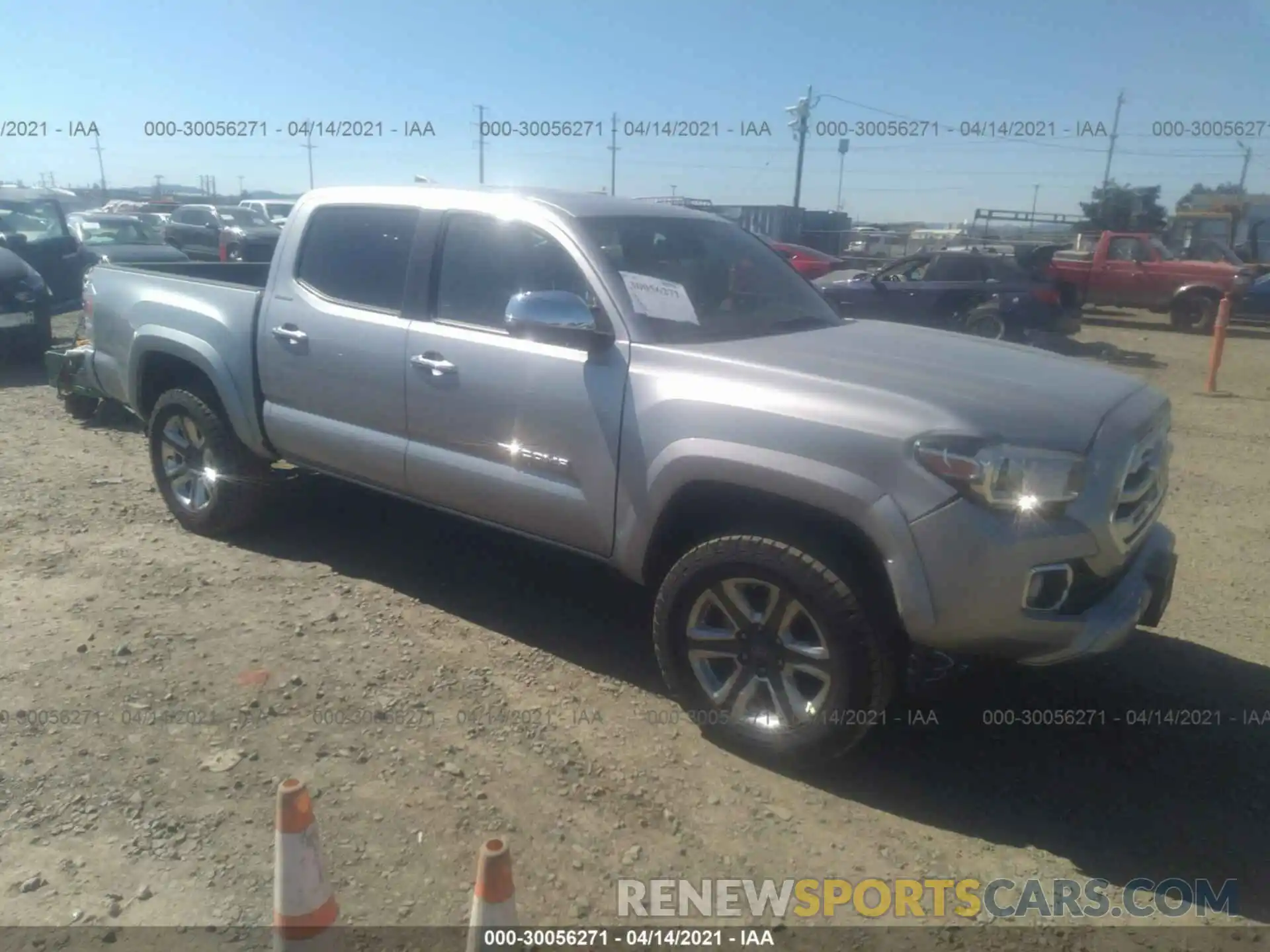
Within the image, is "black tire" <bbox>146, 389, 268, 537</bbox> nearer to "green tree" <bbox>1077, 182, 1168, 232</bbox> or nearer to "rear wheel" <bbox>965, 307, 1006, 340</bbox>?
"rear wheel" <bbox>965, 307, 1006, 340</bbox>

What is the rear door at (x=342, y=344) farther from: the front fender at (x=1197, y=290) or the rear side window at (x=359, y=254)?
the front fender at (x=1197, y=290)

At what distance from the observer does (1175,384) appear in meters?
12.1

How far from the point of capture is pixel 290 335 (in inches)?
186

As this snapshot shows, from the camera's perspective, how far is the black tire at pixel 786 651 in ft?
10.4

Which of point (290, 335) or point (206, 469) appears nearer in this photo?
point (290, 335)

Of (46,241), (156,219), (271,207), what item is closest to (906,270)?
(46,241)

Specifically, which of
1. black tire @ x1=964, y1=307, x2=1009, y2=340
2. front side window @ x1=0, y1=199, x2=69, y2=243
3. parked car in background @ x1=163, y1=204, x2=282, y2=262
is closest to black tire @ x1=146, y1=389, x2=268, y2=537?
front side window @ x1=0, y1=199, x2=69, y2=243

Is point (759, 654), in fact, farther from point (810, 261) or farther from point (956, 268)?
point (810, 261)

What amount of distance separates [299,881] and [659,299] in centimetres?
241

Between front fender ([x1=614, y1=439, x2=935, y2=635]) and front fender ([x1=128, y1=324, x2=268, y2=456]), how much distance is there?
2.36 meters

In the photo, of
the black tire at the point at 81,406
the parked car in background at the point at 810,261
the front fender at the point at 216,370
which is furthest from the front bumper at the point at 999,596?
the parked car in background at the point at 810,261

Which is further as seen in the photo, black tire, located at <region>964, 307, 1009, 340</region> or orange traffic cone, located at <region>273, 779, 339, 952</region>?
black tire, located at <region>964, 307, 1009, 340</region>

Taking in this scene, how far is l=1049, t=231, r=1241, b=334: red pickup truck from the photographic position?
1841 centimetres

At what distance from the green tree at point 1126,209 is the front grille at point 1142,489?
33.6 m
